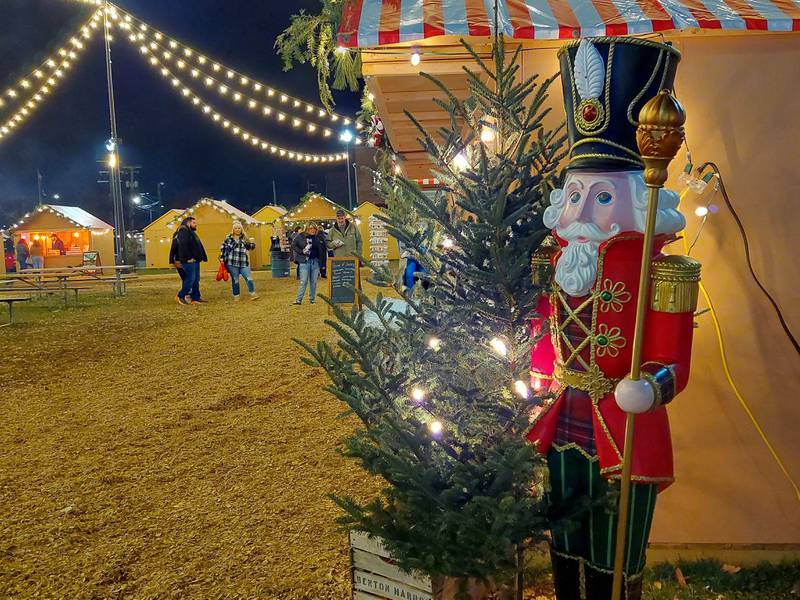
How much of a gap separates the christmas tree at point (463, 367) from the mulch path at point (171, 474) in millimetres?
1066

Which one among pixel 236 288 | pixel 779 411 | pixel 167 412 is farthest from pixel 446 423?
pixel 236 288

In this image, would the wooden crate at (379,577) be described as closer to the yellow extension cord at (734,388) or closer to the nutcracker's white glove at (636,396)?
the nutcracker's white glove at (636,396)

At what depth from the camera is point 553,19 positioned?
2.61 metres

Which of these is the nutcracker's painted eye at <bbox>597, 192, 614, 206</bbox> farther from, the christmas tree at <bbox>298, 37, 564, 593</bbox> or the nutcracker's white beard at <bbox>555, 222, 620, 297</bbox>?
the christmas tree at <bbox>298, 37, 564, 593</bbox>

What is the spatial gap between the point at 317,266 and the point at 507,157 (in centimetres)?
956

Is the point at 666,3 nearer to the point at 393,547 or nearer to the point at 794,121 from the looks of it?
the point at 794,121

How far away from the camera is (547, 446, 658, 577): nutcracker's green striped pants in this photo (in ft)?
6.18

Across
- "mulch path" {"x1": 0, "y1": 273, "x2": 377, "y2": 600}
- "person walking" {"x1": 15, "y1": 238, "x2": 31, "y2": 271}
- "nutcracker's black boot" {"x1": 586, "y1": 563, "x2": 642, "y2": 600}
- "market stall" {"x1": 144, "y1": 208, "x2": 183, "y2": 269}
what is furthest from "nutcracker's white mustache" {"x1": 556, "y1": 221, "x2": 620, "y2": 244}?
"person walking" {"x1": 15, "y1": 238, "x2": 31, "y2": 271}

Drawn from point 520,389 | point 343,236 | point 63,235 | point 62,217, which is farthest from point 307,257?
point 63,235

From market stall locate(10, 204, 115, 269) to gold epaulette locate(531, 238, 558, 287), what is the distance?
27240 mm

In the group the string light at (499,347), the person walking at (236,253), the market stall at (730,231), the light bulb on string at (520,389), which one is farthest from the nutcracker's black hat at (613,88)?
the person walking at (236,253)

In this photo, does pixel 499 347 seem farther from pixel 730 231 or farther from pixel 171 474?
pixel 171 474

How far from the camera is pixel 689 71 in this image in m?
2.76

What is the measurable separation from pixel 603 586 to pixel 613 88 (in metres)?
1.67
